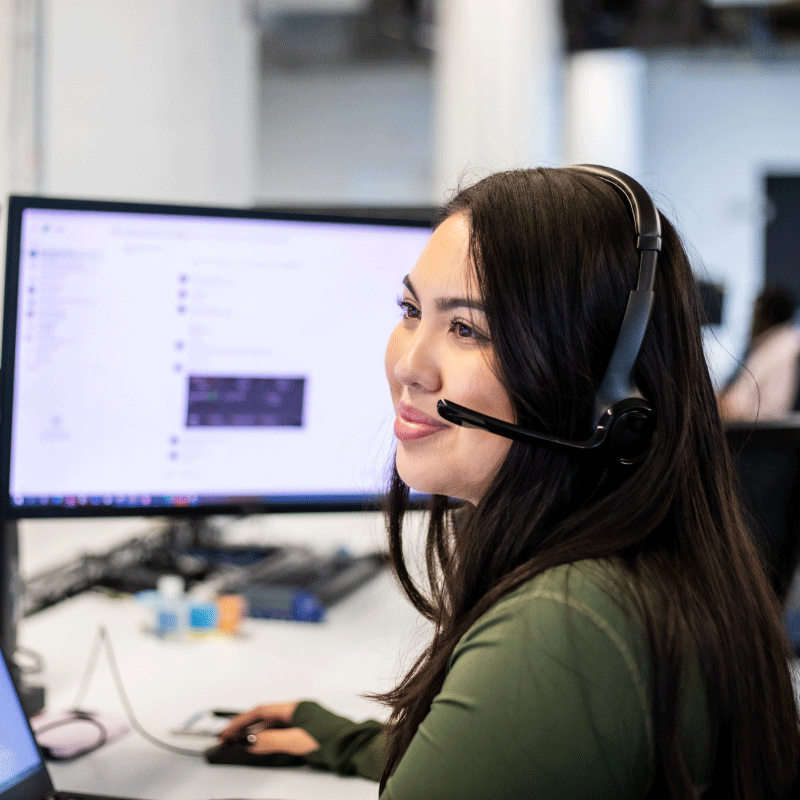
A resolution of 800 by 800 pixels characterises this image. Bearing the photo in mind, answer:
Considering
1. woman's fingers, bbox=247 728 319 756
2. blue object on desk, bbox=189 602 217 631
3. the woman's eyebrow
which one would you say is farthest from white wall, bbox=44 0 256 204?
the woman's eyebrow

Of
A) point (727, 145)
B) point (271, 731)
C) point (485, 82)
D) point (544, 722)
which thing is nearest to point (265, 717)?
point (271, 731)

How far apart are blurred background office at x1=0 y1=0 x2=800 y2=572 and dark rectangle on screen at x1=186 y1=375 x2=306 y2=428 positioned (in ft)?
1.26

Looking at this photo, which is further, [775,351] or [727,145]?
[727,145]

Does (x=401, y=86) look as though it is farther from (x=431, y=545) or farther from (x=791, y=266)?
(x=431, y=545)

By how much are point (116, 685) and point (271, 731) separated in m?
0.25

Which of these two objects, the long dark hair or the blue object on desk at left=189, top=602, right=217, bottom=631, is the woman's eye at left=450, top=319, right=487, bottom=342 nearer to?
the long dark hair

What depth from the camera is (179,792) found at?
0.89 meters

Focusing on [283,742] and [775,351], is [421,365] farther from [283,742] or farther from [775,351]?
[775,351]

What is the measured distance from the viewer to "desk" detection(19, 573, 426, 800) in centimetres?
91

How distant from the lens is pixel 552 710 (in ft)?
1.84

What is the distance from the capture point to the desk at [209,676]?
91 centimetres

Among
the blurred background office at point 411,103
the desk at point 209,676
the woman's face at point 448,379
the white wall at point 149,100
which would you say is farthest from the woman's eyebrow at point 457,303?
A: the white wall at point 149,100

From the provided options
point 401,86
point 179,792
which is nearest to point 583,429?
point 179,792

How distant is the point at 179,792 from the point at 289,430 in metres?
0.47
